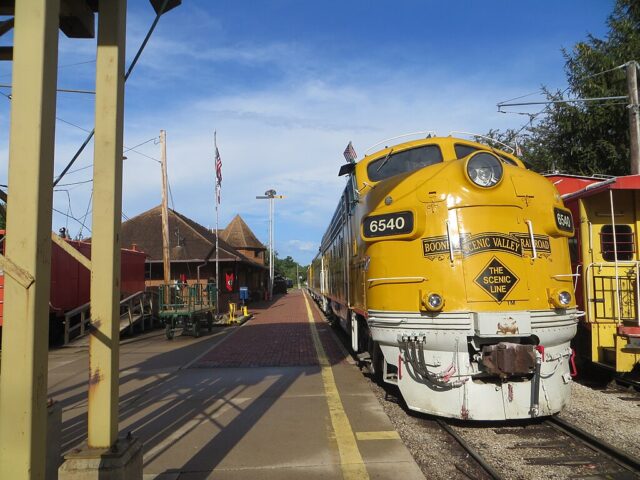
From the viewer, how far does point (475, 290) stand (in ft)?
16.4

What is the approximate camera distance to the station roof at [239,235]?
149ft

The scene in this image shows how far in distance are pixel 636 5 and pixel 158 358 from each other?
17.3m

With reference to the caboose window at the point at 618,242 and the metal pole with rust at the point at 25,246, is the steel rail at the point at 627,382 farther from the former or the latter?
the metal pole with rust at the point at 25,246

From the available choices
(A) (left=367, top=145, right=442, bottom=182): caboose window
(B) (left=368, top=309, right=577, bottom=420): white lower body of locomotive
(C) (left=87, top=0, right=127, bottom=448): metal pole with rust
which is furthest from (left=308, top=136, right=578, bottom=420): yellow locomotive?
(C) (left=87, top=0, right=127, bottom=448): metal pole with rust

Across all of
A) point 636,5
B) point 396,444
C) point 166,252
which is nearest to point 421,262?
point 396,444

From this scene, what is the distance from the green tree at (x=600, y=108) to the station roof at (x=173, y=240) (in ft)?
48.0

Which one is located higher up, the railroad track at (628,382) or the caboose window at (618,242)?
the caboose window at (618,242)

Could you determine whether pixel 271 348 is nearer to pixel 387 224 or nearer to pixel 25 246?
pixel 387 224

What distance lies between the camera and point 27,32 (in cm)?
210

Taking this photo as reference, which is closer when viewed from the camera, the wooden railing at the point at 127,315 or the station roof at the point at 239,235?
the wooden railing at the point at 127,315

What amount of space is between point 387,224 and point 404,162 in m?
1.67

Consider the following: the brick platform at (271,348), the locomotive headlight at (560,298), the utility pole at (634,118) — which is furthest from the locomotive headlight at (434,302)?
the utility pole at (634,118)

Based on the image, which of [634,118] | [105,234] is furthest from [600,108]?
[105,234]

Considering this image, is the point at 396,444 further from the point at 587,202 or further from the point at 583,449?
the point at 587,202
